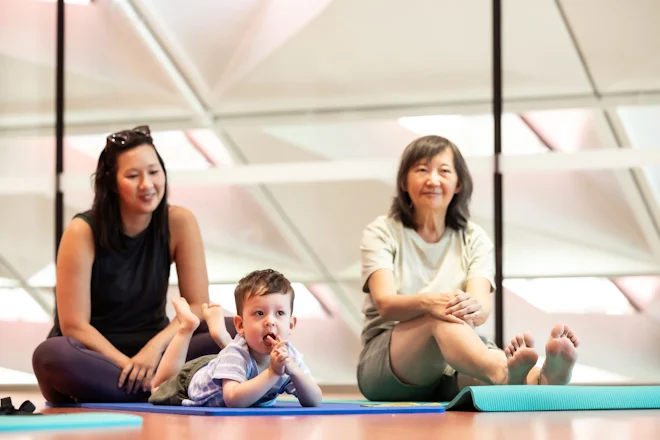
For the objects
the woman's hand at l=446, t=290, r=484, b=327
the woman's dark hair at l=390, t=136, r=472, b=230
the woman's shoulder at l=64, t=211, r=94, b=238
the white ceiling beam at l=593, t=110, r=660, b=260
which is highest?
the white ceiling beam at l=593, t=110, r=660, b=260

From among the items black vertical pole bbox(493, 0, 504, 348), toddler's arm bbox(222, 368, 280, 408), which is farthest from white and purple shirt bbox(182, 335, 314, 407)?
black vertical pole bbox(493, 0, 504, 348)

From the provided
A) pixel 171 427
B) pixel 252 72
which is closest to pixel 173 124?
pixel 252 72

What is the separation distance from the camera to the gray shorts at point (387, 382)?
119 inches

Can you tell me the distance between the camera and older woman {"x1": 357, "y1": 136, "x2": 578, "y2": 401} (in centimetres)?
277

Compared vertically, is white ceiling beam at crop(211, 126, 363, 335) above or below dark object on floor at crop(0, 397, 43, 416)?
above

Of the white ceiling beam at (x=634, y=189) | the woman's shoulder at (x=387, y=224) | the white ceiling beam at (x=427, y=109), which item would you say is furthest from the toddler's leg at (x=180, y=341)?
the white ceiling beam at (x=634, y=189)

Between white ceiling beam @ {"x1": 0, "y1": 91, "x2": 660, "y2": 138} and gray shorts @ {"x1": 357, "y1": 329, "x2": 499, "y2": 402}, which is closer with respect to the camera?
gray shorts @ {"x1": 357, "y1": 329, "x2": 499, "y2": 402}

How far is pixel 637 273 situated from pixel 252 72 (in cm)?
203

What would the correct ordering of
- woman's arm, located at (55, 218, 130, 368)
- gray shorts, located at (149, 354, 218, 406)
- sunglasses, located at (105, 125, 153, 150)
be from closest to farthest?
1. gray shorts, located at (149, 354, 218, 406)
2. woman's arm, located at (55, 218, 130, 368)
3. sunglasses, located at (105, 125, 153, 150)

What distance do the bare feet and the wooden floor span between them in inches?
20.2

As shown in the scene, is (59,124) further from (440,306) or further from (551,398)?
(551,398)

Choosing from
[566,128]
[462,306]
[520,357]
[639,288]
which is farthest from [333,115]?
[520,357]

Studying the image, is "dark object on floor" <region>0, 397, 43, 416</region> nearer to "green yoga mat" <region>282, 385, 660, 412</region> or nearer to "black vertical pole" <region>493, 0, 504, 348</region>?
"green yoga mat" <region>282, 385, 660, 412</region>

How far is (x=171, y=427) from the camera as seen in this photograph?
200 cm
